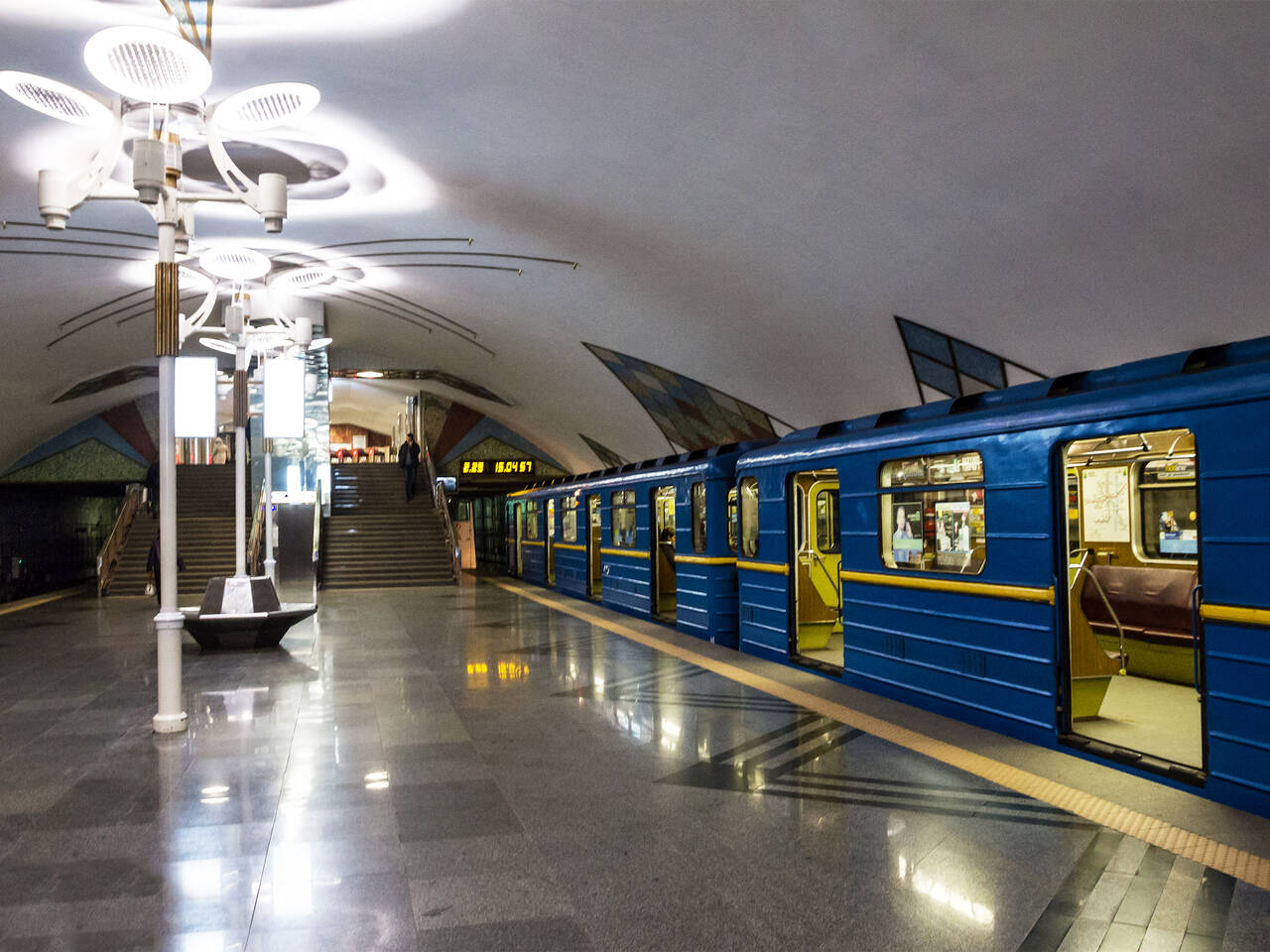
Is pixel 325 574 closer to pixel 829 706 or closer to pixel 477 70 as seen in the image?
pixel 477 70

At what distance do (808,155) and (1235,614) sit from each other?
225 inches

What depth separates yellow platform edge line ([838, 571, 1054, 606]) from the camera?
5645 millimetres

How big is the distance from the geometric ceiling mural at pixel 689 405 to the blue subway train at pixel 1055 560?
818 cm

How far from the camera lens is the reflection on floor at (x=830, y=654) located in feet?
29.4

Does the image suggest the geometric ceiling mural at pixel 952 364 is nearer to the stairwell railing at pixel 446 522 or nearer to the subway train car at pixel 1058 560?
the subway train car at pixel 1058 560

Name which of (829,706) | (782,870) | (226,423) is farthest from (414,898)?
(226,423)

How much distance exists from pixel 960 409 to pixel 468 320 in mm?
14914

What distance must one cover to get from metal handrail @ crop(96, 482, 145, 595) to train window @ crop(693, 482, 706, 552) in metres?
13.1

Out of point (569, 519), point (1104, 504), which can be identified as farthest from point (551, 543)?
point (1104, 504)

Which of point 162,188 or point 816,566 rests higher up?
point 162,188

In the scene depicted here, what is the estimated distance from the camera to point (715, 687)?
7.85m

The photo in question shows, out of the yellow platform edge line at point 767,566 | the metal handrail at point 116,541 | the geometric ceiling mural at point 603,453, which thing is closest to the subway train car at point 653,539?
the yellow platform edge line at point 767,566

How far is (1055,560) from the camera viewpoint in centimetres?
554

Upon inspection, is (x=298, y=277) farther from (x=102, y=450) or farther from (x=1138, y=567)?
(x=102, y=450)
